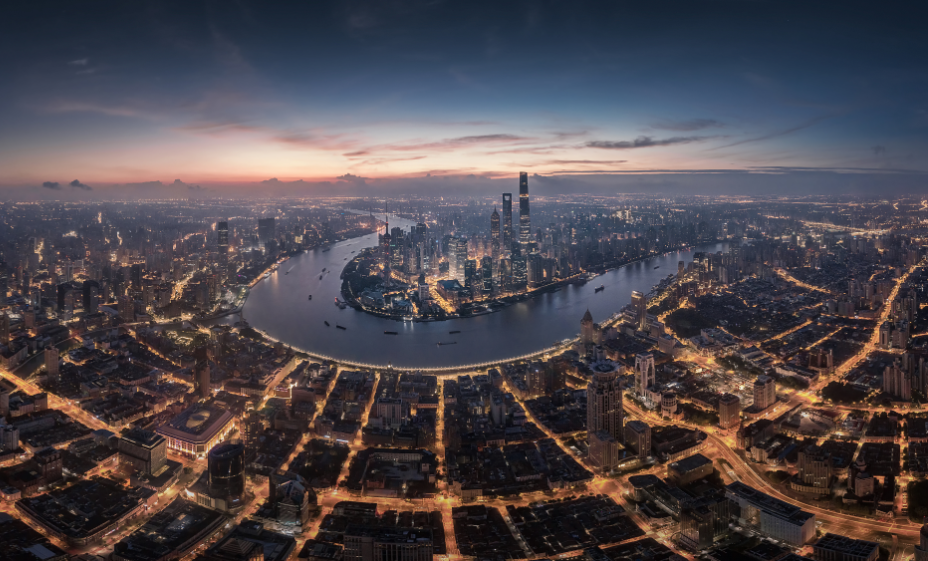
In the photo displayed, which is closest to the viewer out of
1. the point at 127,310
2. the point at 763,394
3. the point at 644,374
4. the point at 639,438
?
the point at 639,438

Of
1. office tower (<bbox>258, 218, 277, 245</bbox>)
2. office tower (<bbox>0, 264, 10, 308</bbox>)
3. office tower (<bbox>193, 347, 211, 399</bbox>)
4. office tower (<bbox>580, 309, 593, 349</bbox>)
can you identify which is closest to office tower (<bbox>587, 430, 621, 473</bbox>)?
office tower (<bbox>580, 309, 593, 349</bbox>)

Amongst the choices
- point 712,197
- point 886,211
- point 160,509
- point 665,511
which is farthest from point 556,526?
point 712,197

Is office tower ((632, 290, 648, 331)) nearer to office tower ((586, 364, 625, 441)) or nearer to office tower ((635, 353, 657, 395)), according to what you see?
office tower ((635, 353, 657, 395))

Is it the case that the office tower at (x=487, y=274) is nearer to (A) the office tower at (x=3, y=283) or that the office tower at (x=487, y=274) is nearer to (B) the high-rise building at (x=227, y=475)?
(B) the high-rise building at (x=227, y=475)

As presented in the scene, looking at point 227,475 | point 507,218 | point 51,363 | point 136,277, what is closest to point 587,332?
point 227,475

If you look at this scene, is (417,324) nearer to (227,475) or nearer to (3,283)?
(227,475)

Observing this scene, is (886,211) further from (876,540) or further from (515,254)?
(876,540)

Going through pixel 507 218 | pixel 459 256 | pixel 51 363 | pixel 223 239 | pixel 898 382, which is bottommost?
pixel 898 382
